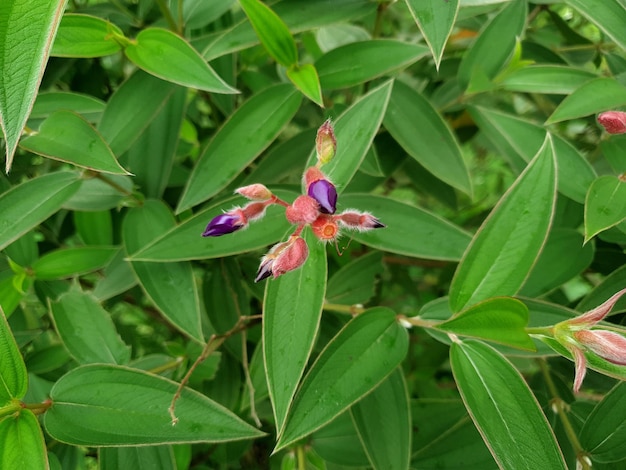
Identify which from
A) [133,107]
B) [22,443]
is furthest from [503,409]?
[133,107]

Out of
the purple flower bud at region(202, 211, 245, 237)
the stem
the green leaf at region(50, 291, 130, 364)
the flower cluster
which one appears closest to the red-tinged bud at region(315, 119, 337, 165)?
the flower cluster

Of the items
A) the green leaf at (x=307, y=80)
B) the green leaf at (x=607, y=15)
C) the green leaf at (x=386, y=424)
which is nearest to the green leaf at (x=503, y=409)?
the green leaf at (x=386, y=424)

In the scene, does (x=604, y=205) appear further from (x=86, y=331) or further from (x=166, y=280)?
(x=86, y=331)

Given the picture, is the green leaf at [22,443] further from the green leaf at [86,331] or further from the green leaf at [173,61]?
the green leaf at [173,61]

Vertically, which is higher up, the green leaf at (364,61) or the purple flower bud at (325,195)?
the green leaf at (364,61)

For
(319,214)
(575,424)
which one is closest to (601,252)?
(575,424)
